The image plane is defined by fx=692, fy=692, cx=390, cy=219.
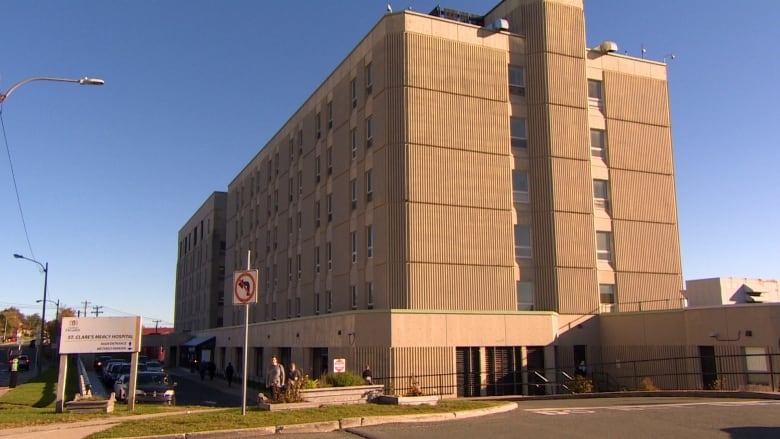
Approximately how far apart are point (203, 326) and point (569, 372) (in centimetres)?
5030

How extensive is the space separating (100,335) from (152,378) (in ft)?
32.2

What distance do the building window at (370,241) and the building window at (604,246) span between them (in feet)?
37.3

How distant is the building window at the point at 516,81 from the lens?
114 feet

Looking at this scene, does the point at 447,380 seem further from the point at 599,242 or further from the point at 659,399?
the point at 599,242

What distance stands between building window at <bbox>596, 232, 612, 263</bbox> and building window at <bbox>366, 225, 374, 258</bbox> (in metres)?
11.4

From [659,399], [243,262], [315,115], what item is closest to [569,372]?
[659,399]

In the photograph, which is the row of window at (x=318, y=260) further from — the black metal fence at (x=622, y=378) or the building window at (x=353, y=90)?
the black metal fence at (x=622, y=378)

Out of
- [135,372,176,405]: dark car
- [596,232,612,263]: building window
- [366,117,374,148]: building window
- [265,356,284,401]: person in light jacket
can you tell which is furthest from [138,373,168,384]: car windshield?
[596,232,612,263]: building window

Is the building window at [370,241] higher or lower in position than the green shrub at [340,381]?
higher

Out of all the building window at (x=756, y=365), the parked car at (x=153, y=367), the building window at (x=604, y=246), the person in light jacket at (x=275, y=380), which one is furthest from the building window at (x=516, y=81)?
the parked car at (x=153, y=367)

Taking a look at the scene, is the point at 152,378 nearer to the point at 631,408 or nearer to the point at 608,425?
the point at 631,408

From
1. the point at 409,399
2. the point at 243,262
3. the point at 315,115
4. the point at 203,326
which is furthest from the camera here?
the point at 203,326

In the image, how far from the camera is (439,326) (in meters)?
28.7

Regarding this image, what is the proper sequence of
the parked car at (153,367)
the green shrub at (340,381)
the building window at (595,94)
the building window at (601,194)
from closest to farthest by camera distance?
the green shrub at (340,381) < the building window at (601,194) < the building window at (595,94) < the parked car at (153,367)
